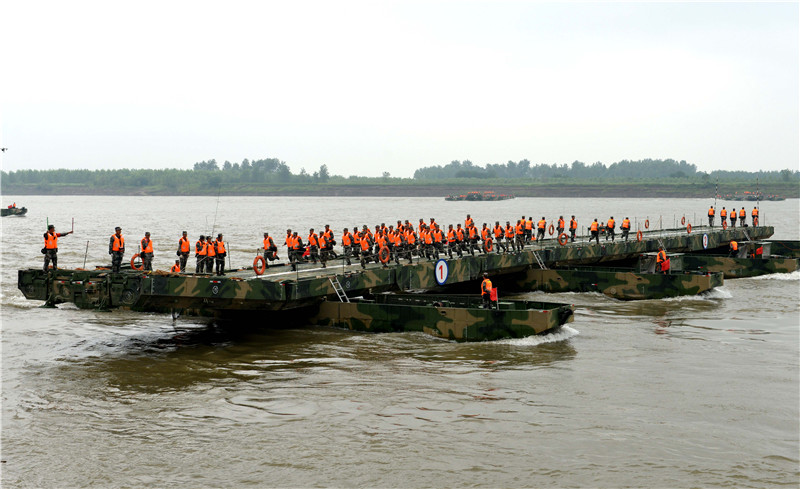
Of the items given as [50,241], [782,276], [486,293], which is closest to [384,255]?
[486,293]

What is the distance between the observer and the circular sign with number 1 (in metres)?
31.8

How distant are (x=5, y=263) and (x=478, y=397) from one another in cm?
4100

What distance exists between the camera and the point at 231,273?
91.7ft

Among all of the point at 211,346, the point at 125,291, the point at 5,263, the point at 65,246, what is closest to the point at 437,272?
the point at 211,346

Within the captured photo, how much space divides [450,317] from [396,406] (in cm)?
763

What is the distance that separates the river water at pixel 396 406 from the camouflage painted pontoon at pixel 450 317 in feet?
1.43

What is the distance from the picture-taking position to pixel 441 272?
31984 mm

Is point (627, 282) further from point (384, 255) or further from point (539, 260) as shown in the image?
point (384, 255)

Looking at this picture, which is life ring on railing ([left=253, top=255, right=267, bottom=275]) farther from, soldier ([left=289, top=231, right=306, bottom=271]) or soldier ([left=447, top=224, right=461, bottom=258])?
soldier ([left=447, top=224, right=461, bottom=258])

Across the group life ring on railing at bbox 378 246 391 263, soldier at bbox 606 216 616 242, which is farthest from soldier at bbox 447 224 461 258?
soldier at bbox 606 216 616 242

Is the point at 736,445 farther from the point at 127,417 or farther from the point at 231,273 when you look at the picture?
the point at 231,273

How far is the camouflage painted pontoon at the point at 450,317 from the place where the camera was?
24.6 meters

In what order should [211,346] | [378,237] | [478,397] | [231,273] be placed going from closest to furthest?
[478,397] → [211,346] → [231,273] → [378,237]

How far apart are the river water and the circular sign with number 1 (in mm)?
5940
